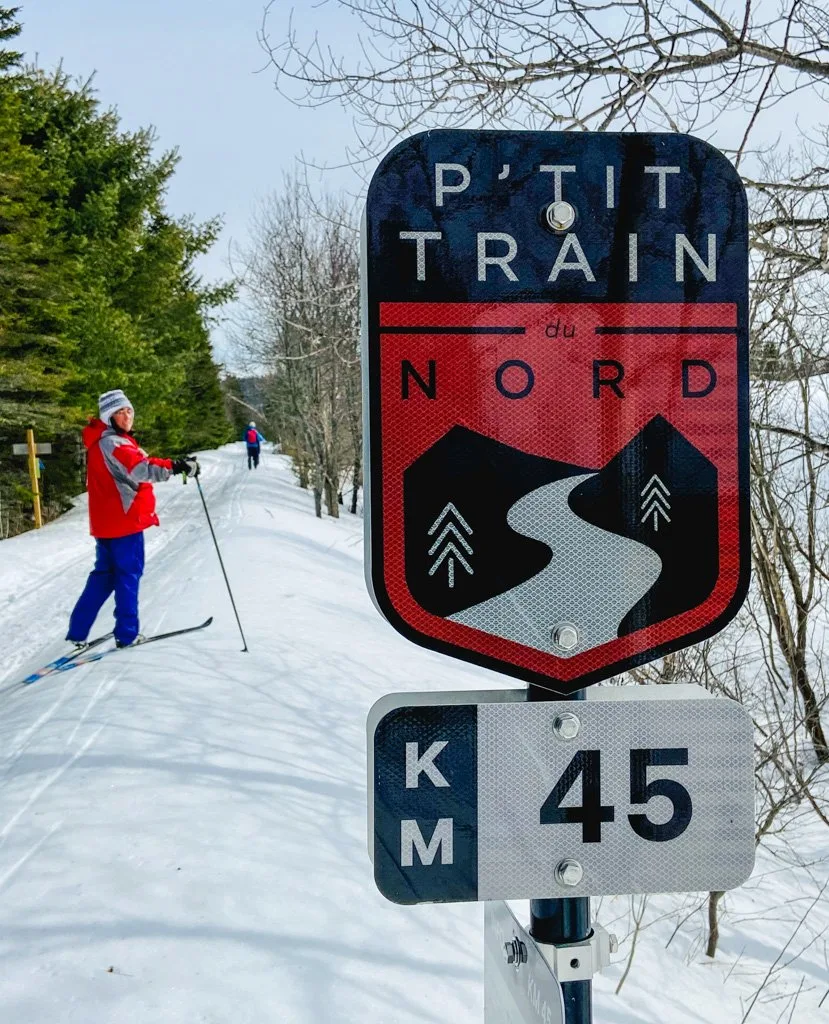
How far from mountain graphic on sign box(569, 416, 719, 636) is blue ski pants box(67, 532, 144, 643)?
219 inches

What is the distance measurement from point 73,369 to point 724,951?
18450mm

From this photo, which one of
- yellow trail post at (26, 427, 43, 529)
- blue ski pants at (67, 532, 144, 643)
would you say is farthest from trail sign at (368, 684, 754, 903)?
yellow trail post at (26, 427, 43, 529)

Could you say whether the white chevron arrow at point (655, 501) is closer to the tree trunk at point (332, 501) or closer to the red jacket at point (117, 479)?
the red jacket at point (117, 479)

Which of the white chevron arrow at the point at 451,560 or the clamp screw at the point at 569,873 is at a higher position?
the white chevron arrow at the point at 451,560

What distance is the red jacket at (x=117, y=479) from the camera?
6062 mm

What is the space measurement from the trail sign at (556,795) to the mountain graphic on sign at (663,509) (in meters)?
0.14

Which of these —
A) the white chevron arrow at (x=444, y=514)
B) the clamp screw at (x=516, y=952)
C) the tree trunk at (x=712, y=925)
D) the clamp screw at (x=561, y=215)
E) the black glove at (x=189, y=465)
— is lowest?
the tree trunk at (x=712, y=925)

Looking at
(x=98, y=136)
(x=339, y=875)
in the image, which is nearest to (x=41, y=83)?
(x=98, y=136)

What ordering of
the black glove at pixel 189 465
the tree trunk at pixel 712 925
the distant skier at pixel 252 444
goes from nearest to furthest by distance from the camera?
the tree trunk at pixel 712 925 → the black glove at pixel 189 465 → the distant skier at pixel 252 444

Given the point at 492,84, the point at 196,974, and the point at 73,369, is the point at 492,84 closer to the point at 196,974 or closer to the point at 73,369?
the point at 196,974

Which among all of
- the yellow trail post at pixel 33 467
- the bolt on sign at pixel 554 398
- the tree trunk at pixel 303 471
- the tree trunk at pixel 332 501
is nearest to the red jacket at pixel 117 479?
the bolt on sign at pixel 554 398

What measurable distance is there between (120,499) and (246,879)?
3.89 metres

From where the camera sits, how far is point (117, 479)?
239 inches

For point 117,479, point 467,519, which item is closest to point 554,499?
point 467,519
